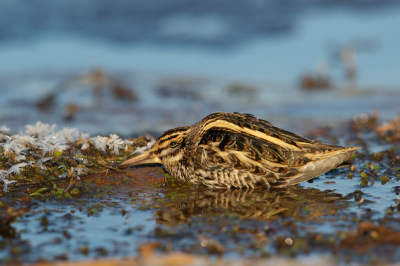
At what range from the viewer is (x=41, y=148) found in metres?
8.39

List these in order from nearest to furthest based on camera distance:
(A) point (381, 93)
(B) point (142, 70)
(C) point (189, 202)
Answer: (C) point (189, 202) → (A) point (381, 93) → (B) point (142, 70)

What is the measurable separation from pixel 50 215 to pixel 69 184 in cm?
100

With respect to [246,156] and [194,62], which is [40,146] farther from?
[194,62]

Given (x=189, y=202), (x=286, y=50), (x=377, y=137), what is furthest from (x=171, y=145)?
(x=286, y=50)

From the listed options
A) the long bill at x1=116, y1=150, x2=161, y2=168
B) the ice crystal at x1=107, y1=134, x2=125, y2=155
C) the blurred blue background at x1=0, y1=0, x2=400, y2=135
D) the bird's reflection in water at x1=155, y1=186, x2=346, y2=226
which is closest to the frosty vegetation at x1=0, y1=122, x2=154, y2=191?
the ice crystal at x1=107, y1=134, x2=125, y2=155

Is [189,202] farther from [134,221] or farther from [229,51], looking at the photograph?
[229,51]

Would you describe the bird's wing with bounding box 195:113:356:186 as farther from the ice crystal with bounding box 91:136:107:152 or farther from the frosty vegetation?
the ice crystal with bounding box 91:136:107:152

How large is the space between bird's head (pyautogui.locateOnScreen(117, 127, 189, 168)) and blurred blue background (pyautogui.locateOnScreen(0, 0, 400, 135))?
12.4ft

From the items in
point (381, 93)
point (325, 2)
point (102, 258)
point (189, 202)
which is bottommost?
point (102, 258)

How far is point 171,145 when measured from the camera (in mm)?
8547

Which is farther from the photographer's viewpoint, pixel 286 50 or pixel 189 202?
pixel 286 50

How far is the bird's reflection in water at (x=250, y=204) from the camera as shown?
6.75m

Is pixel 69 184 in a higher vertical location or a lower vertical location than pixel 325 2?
lower

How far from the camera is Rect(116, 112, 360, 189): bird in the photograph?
7.83 meters
